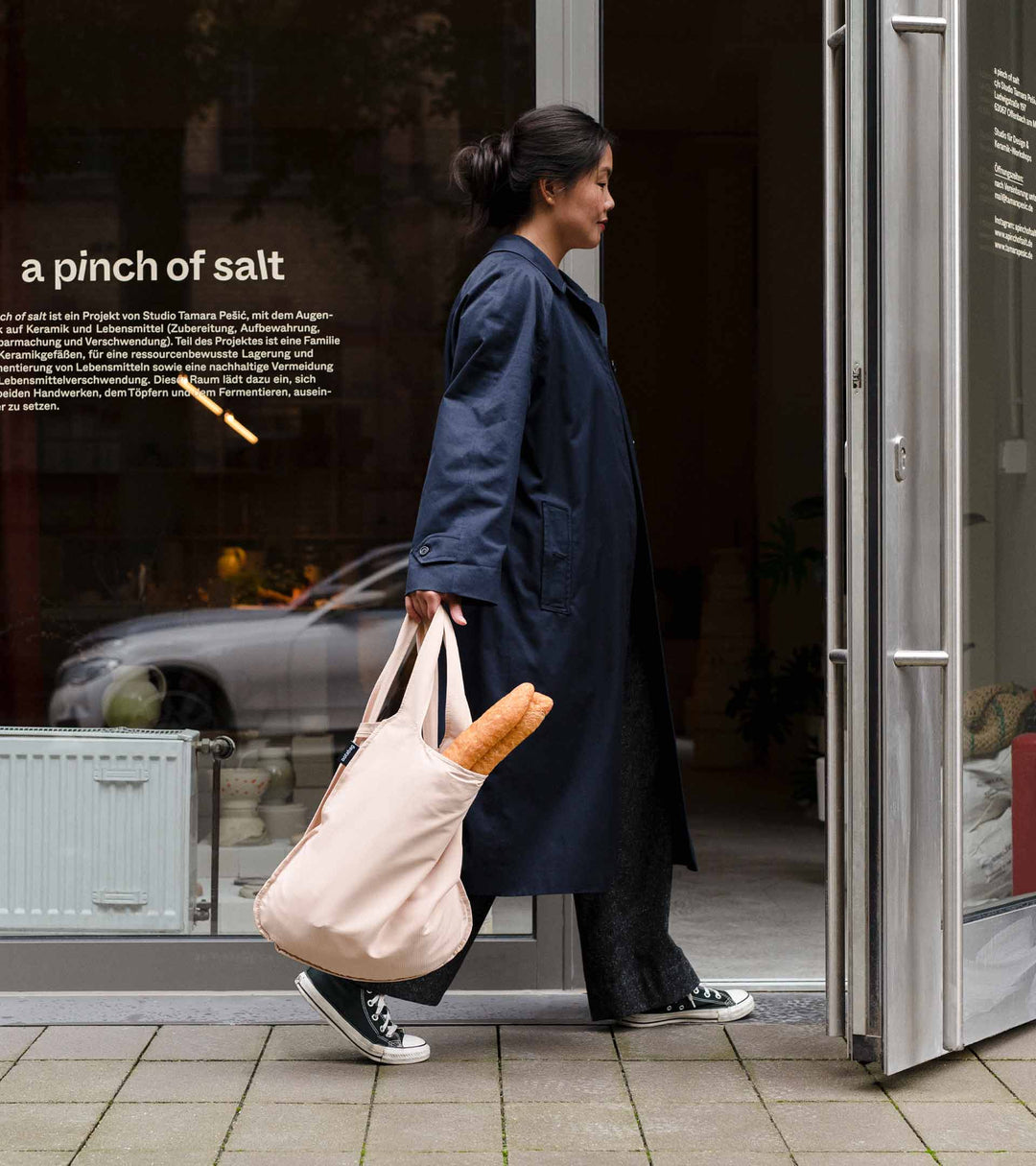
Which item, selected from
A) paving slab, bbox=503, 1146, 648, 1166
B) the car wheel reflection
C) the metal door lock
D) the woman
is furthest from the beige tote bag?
the car wheel reflection

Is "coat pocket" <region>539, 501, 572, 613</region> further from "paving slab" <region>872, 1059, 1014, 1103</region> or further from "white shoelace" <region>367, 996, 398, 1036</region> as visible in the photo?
"paving slab" <region>872, 1059, 1014, 1103</region>

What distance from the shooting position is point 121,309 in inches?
149

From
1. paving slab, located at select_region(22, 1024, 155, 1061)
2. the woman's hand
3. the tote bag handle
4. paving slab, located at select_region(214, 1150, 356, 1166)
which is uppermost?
the woman's hand

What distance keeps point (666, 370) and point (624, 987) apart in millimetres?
8011

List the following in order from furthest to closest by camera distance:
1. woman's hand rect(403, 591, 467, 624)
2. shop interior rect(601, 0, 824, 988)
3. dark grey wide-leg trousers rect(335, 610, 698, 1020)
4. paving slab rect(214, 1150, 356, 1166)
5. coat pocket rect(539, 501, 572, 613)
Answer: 1. shop interior rect(601, 0, 824, 988)
2. dark grey wide-leg trousers rect(335, 610, 698, 1020)
3. coat pocket rect(539, 501, 572, 613)
4. woman's hand rect(403, 591, 467, 624)
5. paving slab rect(214, 1150, 356, 1166)

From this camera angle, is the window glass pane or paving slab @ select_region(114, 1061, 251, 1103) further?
the window glass pane

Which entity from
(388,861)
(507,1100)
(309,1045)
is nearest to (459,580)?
(388,861)

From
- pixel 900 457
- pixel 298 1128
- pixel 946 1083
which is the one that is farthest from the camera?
pixel 946 1083

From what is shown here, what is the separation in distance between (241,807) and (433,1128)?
4.11 feet

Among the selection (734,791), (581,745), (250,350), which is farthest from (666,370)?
(581,745)

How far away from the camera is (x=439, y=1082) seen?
9.88ft

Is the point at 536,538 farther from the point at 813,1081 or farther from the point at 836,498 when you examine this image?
the point at 813,1081

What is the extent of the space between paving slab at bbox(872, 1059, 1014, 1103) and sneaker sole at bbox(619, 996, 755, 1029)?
41cm

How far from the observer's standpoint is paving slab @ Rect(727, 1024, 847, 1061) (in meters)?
3.17
